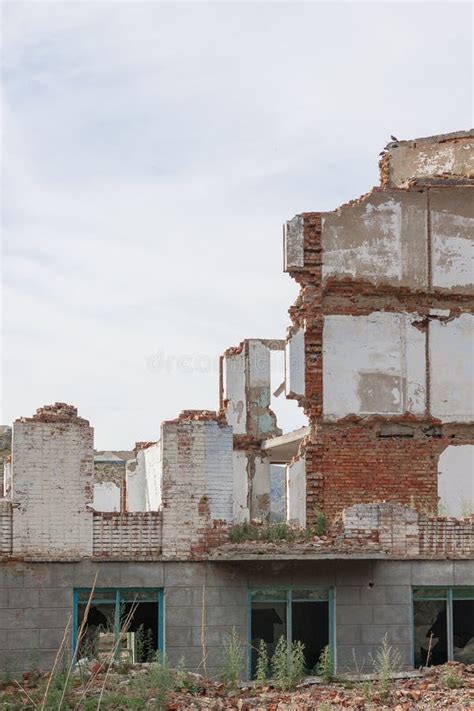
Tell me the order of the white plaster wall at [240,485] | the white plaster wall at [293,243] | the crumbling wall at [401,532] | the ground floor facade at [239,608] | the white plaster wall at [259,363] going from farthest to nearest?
1. the white plaster wall at [259,363]
2. the white plaster wall at [240,485]
3. the white plaster wall at [293,243]
4. the crumbling wall at [401,532]
5. the ground floor facade at [239,608]

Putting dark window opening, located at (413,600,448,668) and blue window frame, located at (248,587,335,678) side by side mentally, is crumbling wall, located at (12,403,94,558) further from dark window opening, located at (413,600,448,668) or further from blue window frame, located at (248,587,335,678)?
dark window opening, located at (413,600,448,668)

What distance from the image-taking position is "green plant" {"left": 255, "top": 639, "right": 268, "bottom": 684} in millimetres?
17266

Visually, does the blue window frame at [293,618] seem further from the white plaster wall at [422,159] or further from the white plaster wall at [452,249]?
the white plaster wall at [422,159]

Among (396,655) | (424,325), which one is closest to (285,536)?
(396,655)

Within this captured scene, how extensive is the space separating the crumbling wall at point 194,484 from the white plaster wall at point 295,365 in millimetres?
3539

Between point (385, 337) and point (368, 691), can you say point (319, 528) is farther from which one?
point (385, 337)

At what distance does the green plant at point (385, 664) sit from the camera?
54.1 feet

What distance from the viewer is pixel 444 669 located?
18188 millimetres

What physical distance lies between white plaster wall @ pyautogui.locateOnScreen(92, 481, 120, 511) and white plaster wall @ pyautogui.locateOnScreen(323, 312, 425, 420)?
1655 centimetres

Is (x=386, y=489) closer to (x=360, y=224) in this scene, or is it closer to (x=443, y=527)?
(x=443, y=527)

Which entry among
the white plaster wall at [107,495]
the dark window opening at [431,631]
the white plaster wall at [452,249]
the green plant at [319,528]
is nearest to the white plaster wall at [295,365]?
the white plaster wall at [452,249]

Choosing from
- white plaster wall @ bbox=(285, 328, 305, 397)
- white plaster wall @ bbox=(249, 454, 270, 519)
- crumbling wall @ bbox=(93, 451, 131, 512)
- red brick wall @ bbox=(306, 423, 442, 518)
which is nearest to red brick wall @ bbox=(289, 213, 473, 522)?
red brick wall @ bbox=(306, 423, 442, 518)

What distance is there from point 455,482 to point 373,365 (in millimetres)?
2547

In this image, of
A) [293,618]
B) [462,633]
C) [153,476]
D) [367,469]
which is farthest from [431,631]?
[153,476]
